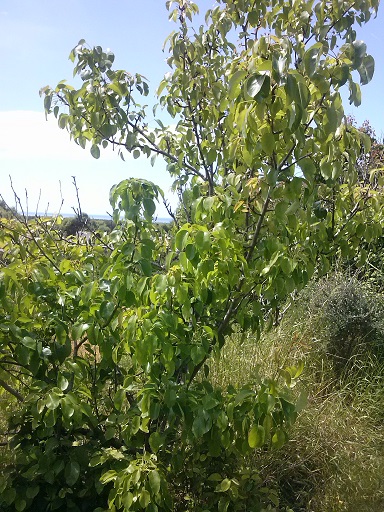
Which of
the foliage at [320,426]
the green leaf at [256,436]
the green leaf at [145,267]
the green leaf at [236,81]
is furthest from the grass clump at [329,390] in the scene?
the green leaf at [236,81]

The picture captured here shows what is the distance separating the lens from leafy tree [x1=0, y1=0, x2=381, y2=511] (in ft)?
6.68

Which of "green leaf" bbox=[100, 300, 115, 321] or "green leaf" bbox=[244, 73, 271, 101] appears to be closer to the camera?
"green leaf" bbox=[244, 73, 271, 101]

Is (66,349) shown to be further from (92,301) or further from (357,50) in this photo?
(357,50)

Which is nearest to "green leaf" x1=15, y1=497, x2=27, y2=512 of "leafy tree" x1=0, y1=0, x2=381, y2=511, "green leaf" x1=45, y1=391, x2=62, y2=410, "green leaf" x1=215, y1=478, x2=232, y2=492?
"leafy tree" x1=0, y1=0, x2=381, y2=511

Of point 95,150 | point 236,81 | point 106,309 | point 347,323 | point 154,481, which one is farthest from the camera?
point 347,323

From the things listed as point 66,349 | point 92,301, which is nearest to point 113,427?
point 66,349

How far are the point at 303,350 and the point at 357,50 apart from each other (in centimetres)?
325

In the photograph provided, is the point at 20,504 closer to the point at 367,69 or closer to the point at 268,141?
the point at 268,141

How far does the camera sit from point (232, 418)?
7.18ft

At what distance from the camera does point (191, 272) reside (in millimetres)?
2141

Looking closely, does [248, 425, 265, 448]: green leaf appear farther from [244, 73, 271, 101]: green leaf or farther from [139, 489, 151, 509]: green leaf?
[244, 73, 271, 101]: green leaf

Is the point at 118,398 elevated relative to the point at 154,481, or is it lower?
elevated

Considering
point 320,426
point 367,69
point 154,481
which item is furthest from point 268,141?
point 320,426

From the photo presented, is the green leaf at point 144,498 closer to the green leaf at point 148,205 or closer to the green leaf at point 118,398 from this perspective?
the green leaf at point 118,398
